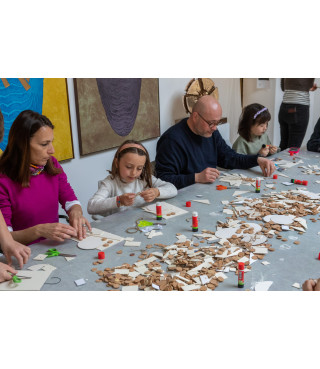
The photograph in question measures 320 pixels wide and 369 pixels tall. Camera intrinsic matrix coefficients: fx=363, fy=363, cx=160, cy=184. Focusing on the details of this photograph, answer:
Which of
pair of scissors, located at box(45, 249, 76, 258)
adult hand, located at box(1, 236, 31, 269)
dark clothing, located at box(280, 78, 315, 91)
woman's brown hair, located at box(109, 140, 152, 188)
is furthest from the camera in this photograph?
dark clothing, located at box(280, 78, 315, 91)

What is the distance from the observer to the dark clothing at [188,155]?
3.22m

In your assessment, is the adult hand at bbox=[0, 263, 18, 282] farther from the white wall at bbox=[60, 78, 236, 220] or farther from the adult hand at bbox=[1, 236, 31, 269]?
the white wall at bbox=[60, 78, 236, 220]

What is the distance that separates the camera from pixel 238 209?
7.82 feet

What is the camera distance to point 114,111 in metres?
4.30

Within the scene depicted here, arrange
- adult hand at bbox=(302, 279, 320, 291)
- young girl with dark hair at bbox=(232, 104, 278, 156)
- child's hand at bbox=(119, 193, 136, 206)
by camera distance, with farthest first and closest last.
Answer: young girl with dark hair at bbox=(232, 104, 278, 156)
child's hand at bbox=(119, 193, 136, 206)
adult hand at bbox=(302, 279, 320, 291)

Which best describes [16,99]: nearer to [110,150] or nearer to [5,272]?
[110,150]

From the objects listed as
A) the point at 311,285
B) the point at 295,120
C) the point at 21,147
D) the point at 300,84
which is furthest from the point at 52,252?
the point at 300,84

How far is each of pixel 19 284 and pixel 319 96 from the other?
7.20 m

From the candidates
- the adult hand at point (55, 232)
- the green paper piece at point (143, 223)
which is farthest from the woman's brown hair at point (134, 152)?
the adult hand at point (55, 232)

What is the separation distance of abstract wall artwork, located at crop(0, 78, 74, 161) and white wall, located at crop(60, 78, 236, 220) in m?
0.11

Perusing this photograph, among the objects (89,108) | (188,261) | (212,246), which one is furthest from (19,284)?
(89,108)

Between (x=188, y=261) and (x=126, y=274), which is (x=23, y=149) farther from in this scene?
(x=188, y=261)

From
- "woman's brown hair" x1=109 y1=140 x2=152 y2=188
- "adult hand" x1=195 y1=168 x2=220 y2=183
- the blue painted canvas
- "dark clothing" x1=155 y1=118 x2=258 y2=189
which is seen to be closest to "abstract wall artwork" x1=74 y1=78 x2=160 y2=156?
the blue painted canvas

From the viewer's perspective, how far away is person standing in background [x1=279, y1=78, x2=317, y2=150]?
4875mm
